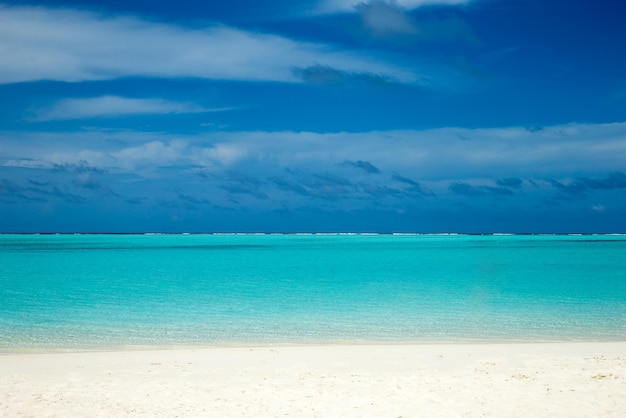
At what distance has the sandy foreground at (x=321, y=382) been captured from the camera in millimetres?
8828

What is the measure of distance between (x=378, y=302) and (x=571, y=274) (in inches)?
949

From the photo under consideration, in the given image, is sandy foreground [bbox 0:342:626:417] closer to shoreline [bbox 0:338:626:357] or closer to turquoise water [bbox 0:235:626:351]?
shoreline [bbox 0:338:626:357]

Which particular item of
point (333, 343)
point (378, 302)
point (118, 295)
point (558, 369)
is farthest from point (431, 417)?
point (118, 295)

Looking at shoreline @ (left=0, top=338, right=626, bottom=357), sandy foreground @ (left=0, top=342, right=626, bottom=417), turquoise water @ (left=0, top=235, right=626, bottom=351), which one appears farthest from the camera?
turquoise water @ (left=0, top=235, right=626, bottom=351)

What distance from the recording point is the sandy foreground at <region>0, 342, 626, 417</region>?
8.83 meters

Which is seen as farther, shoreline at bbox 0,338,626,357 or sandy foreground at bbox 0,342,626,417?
shoreline at bbox 0,338,626,357

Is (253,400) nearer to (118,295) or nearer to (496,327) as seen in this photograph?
(496,327)

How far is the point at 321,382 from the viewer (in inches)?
419

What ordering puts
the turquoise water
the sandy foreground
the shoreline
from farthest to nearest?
1. the turquoise water
2. the shoreline
3. the sandy foreground

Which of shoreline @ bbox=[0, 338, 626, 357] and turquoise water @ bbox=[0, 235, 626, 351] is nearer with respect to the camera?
shoreline @ bbox=[0, 338, 626, 357]

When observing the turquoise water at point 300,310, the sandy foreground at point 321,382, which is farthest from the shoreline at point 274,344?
the sandy foreground at point 321,382

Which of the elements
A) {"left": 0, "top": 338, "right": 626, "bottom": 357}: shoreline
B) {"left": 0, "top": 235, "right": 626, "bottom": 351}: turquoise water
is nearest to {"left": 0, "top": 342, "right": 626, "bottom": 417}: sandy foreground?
{"left": 0, "top": 338, "right": 626, "bottom": 357}: shoreline

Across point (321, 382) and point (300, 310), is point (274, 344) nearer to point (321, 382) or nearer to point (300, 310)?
point (321, 382)

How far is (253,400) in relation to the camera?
30.9 ft
